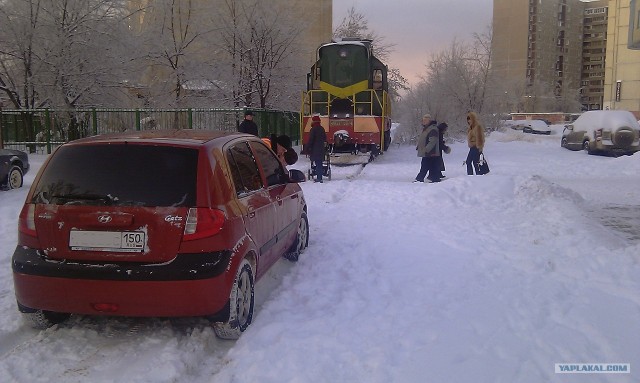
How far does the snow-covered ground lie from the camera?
12.2 ft

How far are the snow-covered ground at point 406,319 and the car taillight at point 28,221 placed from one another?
85 centimetres

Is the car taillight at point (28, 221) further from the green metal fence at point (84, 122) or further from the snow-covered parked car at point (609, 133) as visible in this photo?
the snow-covered parked car at point (609, 133)

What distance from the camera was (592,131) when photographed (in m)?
23.8

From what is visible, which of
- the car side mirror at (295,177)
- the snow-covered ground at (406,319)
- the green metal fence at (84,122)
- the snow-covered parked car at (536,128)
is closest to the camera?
the snow-covered ground at (406,319)

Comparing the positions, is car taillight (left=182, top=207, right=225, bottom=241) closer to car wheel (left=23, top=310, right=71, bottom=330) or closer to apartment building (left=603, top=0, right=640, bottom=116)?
car wheel (left=23, top=310, right=71, bottom=330)

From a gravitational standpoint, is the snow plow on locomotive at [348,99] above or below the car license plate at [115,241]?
above

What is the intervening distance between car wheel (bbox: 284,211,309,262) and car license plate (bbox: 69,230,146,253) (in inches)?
111

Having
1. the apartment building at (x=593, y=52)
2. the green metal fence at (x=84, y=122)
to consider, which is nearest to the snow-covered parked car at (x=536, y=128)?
the green metal fence at (x=84, y=122)

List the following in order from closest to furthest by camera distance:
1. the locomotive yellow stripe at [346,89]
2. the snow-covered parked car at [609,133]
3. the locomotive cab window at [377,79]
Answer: the locomotive yellow stripe at [346,89] < the locomotive cab window at [377,79] < the snow-covered parked car at [609,133]

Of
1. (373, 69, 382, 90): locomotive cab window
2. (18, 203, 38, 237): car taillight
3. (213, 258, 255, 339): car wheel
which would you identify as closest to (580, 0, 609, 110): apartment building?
(373, 69, 382, 90): locomotive cab window

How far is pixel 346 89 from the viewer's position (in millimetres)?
19297

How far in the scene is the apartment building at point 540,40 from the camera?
10562 centimetres

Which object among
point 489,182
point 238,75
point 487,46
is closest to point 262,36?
point 238,75

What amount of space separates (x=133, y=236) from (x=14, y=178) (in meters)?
9.68
